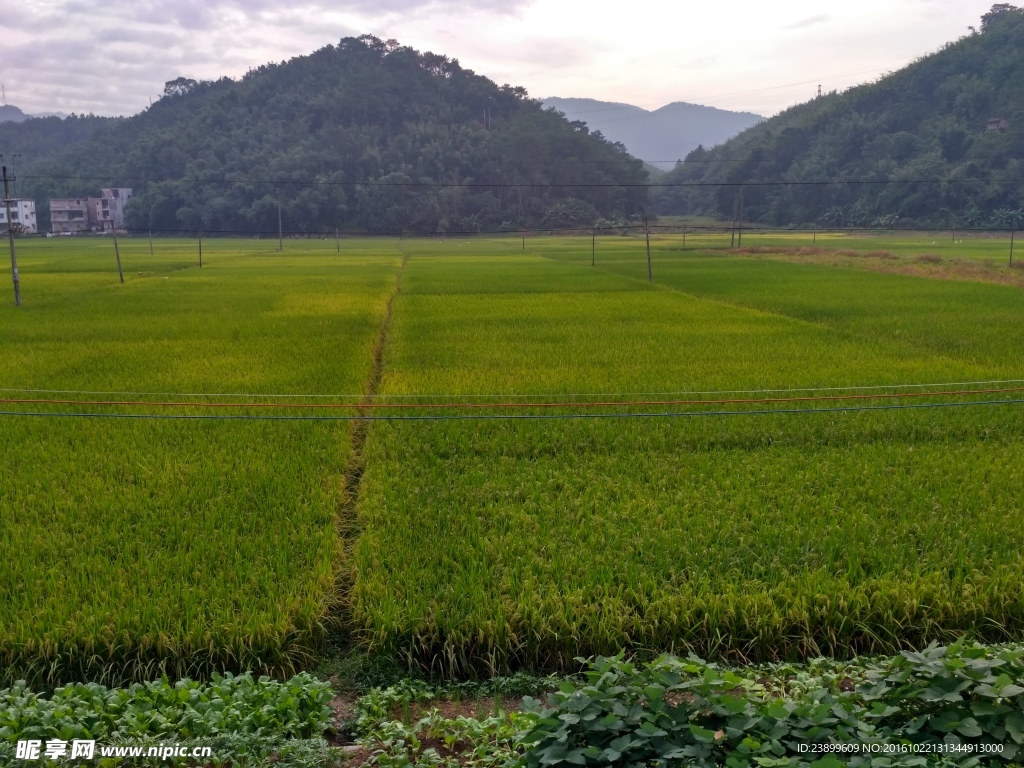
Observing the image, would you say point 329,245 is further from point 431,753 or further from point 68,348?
point 431,753

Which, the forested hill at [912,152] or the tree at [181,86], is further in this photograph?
the tree at [181,86]

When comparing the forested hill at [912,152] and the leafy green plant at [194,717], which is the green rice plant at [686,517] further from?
the forested hill at [912,152]

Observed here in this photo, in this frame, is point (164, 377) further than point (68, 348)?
No

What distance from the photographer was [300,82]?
9131 cm

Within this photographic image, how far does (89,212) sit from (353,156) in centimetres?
2356

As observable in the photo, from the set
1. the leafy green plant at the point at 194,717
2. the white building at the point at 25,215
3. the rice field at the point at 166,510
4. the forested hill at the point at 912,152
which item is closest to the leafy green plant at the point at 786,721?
the leafy green plant at the point at 194,717

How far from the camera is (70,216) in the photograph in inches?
2928

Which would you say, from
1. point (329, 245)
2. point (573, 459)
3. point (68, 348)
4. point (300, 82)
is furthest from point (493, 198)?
point (573, 459)

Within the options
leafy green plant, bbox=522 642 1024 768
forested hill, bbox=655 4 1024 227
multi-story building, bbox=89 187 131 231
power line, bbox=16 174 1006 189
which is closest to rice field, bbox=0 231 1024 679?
leafy green plant, bbox=522 642 1024 768

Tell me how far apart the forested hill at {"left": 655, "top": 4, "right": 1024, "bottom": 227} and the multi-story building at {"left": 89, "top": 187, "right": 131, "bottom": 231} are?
171 ft

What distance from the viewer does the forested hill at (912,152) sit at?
5728 centimetres

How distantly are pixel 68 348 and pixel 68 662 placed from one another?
10.7 m

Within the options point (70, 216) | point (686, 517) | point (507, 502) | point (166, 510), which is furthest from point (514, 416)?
point (70, 216)

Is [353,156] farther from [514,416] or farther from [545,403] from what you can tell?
[514,416]
